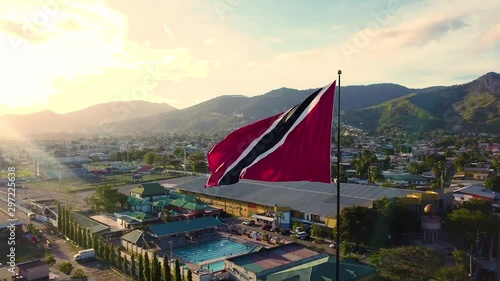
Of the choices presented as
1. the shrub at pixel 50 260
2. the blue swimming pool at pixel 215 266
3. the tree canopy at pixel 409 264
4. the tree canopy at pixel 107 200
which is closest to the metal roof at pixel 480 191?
the tree canopy at pixel 409 264

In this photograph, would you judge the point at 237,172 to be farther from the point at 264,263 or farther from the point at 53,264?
the point at 53,264

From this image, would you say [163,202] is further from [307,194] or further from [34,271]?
[34,271]

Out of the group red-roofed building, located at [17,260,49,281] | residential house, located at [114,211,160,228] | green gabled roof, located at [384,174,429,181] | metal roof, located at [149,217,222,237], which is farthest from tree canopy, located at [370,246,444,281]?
green gabled roof, located at [384,174,429,181]

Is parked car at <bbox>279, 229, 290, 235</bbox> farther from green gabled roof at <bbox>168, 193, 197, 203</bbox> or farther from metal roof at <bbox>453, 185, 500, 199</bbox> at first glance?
metal roof at <bbox>453, 185, 500, 199</bbox>

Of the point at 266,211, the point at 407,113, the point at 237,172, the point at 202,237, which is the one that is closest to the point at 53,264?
the point at 202,237

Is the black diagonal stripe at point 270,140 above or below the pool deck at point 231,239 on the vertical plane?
above

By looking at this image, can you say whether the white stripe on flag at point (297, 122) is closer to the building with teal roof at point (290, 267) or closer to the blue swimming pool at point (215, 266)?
the building with teal roof at point (290, 267)
